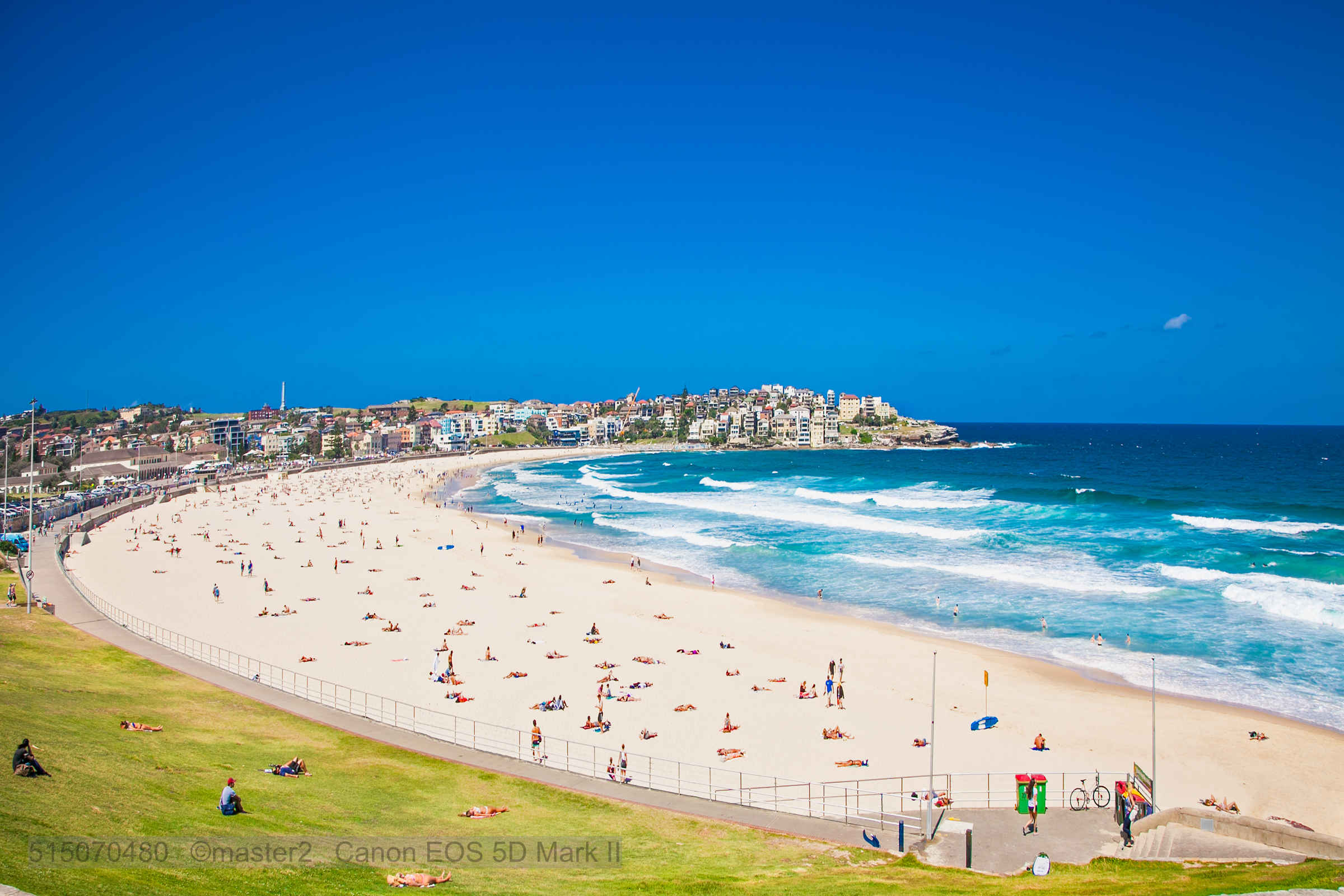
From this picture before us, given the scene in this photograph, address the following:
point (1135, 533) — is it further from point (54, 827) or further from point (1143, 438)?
point (1143, 438)

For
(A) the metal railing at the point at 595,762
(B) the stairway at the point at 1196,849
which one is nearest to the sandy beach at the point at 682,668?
(A) the metal railing at the point at 595,762

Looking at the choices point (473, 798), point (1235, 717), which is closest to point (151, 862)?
point (473, 798)

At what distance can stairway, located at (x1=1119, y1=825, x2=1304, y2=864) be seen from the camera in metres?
10.4

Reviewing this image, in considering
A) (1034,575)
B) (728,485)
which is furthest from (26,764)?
(728,485)

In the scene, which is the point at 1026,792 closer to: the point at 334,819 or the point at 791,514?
the point at 334,819

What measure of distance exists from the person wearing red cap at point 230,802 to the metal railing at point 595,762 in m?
4.57

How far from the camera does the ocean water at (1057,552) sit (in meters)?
24.6

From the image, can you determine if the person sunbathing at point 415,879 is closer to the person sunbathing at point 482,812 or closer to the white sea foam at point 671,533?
the person sunbathing at point 482,812

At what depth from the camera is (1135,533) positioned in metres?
44.2

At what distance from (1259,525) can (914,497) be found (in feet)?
80.9

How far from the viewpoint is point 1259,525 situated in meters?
45.6

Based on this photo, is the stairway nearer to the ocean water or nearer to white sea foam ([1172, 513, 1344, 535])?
the ocean water

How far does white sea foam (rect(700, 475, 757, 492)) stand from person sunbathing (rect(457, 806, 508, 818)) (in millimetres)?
65456

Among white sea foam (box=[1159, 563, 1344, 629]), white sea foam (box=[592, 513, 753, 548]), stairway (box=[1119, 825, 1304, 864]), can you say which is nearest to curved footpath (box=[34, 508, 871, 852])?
stairway (box=[1119, 825, 1304, 864])
